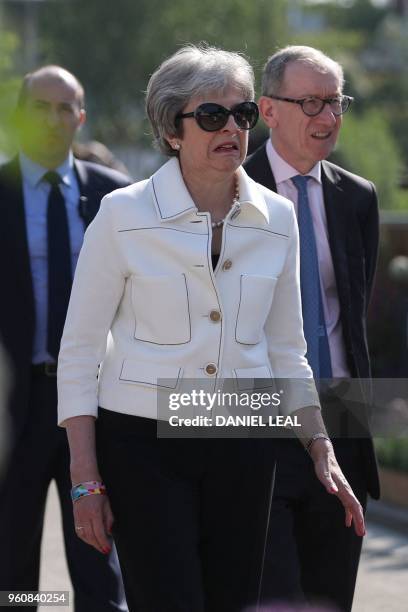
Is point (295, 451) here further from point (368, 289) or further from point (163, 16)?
point (163, 16)

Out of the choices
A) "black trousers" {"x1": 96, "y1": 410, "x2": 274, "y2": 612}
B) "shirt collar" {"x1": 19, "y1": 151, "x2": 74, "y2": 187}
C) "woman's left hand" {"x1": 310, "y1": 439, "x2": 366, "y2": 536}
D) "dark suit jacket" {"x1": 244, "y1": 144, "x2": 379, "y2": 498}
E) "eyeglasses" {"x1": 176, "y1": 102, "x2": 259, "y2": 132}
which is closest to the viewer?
"black trousers" {"x1": 96, "y1": 410, "x2": 274, "y2": 612}

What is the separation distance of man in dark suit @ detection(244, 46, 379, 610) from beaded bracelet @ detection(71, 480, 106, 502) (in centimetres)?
91

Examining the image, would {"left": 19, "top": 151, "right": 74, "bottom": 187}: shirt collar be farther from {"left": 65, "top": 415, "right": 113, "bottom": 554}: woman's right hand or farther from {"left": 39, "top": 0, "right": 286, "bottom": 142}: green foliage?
{"left": 39, "top": 0, "right": 286, "bottom": 142}: green foliage

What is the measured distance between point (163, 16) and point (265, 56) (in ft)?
202

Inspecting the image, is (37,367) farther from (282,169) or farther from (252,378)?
(252,378)

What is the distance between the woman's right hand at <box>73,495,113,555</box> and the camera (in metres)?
2.86

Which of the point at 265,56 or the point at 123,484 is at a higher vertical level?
the point at 265,56

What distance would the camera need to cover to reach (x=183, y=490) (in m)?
2.90

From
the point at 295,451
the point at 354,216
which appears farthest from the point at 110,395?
the point at 354,216

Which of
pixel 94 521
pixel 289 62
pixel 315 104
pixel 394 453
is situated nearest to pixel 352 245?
pixel 315 104

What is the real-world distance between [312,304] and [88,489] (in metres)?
1.16

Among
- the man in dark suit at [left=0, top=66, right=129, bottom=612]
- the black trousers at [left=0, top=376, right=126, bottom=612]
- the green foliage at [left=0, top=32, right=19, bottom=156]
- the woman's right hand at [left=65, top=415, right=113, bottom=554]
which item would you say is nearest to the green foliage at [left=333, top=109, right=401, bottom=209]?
the man in dark suit at [left=0, top=66, right=129, bottom=612]

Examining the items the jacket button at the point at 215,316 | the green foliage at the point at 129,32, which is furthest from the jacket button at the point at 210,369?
the green foliage at the point at 129,32

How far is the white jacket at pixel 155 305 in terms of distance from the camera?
2.93 metres
